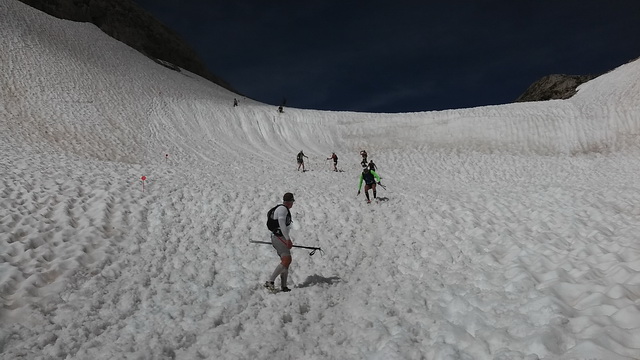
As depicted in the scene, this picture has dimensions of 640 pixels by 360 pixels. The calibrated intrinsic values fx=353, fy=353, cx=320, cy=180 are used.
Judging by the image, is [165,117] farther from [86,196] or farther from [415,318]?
[415,318]

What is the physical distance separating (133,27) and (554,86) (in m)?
75.8

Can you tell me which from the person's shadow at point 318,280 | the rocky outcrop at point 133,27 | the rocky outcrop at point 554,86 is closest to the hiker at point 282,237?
the person's shadow at point 318,280

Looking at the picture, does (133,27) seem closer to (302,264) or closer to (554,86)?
(554,86)

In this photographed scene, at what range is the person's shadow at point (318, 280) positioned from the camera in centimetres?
870

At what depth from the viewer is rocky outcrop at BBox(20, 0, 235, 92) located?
2245 inches

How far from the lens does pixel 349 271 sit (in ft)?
31.1

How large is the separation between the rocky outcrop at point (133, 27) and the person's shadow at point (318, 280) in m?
59.1

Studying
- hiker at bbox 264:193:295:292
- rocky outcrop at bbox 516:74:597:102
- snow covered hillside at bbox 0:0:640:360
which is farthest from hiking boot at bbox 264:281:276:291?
rocky outcrop at bbox 516:74:597:102

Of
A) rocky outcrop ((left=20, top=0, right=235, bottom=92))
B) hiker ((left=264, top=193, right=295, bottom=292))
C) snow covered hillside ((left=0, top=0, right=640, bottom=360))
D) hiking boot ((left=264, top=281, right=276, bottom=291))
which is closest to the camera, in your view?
snow covered hillside ((left=0, top=0, right=640, bottom=360))

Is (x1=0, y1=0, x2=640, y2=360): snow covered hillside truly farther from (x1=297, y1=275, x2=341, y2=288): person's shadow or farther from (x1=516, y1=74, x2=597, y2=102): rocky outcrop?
(x1=516, y1=74, x2=597, y2=102): rocky outcrop

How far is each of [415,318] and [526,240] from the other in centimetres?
496

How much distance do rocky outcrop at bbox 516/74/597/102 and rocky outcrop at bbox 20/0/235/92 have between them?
192 ft

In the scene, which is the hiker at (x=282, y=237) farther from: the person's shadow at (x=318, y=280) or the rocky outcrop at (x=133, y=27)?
the rocky outcrop at (x=133, y=27)

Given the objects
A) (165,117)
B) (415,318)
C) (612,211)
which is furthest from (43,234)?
(165,117)
